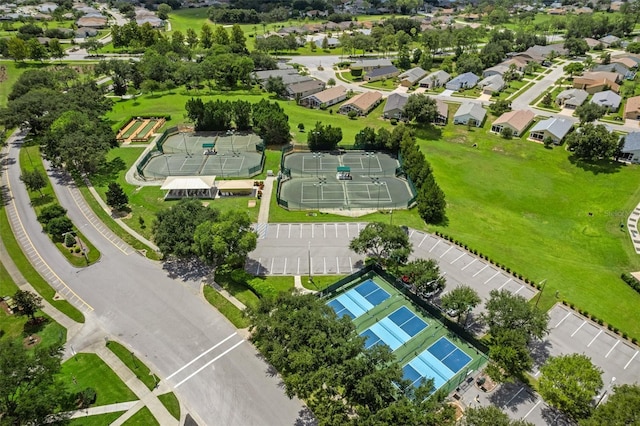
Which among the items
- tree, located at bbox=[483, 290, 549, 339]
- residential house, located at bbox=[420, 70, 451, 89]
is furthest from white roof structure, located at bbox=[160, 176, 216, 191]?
residential house, located at bbox=[420, 70, 451, 89]

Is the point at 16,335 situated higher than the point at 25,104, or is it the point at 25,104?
the point at 25,104

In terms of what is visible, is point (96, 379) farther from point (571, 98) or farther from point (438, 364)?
point (571, 98)

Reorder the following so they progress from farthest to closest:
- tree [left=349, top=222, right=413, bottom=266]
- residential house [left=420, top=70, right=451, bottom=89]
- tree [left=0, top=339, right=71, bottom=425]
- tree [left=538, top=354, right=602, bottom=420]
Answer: residential house [left=420, top=70, right=451, bottom=89] → tree [left=349, top=222, right=413, bottom=266] → tree [left=538, top=354, right=602, bottom=420] → tree [left=0, top=339, right=71, bottom=425]

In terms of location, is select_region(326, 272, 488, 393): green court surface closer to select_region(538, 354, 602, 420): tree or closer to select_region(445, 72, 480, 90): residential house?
select_region(538, 354, 602, 420): tree

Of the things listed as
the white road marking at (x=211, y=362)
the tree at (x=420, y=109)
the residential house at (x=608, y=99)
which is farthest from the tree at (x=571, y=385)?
the residential house at (x=608, y=99)

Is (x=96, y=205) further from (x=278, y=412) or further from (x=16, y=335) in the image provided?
(x=278, y=412)

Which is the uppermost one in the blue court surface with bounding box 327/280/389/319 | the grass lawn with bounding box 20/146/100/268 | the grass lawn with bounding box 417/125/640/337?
the grass lawn with bounding box 20/146/100/268

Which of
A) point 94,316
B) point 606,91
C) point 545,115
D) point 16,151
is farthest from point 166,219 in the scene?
point 606,91
